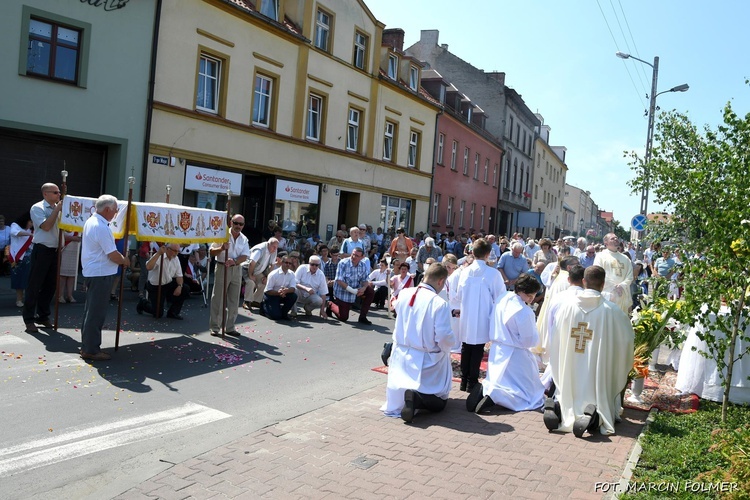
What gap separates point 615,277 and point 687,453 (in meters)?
5.58

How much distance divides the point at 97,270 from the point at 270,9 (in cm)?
1592

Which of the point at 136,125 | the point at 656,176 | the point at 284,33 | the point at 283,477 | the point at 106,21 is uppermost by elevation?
the point at 284,33

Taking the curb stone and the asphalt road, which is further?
the asphalt road

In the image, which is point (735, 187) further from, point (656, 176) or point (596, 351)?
point (596, 351)

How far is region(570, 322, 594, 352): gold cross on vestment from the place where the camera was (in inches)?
273

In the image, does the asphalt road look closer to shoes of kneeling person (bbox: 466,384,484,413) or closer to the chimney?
shoes of kneeling person (bbox: 466,384,484,413)

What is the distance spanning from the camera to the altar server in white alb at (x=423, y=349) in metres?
7.10

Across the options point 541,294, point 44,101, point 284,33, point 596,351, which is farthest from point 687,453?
point 284,33

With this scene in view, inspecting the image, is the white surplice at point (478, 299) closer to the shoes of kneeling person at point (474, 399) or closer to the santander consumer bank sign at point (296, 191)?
the shoes of kneeling person at point (474, 399)

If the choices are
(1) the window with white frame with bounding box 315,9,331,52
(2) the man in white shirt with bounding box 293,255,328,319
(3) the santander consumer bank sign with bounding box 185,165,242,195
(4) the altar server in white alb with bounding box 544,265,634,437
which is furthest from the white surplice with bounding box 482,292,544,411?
(1) the window with white frame with bounding box 315,9,331,52

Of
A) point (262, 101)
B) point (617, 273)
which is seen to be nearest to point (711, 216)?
point (617, 273)

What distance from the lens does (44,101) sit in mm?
15250

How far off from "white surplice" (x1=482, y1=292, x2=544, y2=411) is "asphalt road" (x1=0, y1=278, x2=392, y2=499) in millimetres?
1714

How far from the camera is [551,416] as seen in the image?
6676mm
